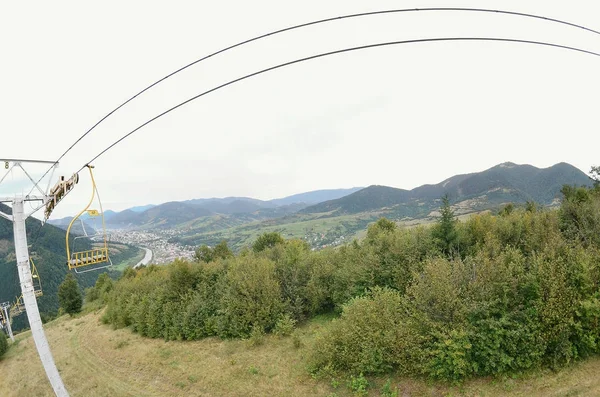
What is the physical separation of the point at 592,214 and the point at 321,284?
1610 centimetres

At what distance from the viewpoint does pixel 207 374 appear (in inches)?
522

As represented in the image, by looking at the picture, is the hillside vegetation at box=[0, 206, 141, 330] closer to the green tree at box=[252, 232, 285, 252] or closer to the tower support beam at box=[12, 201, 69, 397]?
the green tree at box=[252, 232, 285, 252]

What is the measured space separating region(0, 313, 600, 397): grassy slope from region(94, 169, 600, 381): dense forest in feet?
1.76

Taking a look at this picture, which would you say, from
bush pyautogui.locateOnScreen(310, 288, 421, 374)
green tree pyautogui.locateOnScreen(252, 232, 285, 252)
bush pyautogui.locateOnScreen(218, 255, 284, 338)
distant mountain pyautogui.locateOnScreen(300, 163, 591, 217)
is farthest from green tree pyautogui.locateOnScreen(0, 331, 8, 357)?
distant mountain pyautogui.locateOnScreen(300, 163, 591, 217)

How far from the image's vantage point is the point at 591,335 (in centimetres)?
916

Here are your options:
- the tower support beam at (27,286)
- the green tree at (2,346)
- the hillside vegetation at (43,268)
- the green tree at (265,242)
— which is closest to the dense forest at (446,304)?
the tower support beam at (27,286)

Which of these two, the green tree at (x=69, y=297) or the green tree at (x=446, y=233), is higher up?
the green tree at (x=446, y=233)

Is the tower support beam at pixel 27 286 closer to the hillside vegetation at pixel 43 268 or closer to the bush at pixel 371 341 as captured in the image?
the bush at pixel 371 341

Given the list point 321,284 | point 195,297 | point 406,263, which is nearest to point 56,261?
point 195,297

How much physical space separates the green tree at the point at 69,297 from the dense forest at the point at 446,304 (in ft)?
112

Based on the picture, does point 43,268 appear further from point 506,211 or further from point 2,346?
point 506,211

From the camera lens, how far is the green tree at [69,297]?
41688 millimetres

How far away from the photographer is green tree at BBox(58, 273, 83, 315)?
4169cm

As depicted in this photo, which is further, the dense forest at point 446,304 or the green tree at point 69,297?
the green tree at point 69,297
